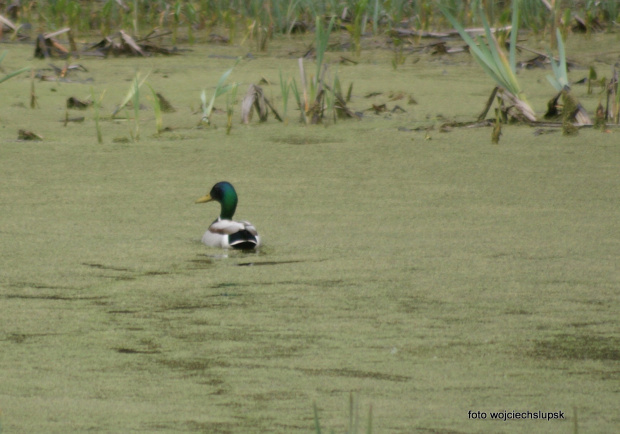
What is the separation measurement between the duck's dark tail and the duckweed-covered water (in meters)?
0.05

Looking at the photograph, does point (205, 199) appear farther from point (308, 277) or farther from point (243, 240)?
point (308, 277)

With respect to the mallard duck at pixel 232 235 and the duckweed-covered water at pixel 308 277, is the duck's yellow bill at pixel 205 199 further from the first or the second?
the mallard duck at pixel 232 235

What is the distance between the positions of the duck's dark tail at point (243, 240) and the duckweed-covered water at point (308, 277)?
5 cm

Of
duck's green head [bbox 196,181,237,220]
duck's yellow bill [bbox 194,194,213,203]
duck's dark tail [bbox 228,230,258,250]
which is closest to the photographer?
duck's dark tail [bbox 228,230,258,250]

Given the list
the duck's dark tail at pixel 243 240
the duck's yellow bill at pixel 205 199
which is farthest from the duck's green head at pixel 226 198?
the duck's dark tail at pixel 243 240

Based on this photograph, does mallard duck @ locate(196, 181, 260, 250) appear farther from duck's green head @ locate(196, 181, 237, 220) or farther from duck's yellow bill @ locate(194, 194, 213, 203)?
duck's yellow bill @ locate(194, 194, 213, 203)

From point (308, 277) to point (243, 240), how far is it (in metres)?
0.30

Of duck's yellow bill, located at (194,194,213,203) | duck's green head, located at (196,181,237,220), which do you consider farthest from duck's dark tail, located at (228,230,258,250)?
duck's yellow bill, located at (194,194,213,203)

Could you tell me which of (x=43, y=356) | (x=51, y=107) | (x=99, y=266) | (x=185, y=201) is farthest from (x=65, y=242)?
(x=51, y=107)

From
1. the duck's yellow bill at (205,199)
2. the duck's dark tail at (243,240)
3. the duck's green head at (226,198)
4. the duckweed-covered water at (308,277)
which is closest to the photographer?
the duckweed-covered water at (308,277)

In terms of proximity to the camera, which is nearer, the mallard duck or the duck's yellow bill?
the mallard duck

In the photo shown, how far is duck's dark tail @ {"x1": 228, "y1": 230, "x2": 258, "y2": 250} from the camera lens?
2.75 metres

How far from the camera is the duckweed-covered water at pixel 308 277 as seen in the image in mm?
1697

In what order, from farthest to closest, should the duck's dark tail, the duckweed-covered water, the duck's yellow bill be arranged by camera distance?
the duck's yellow bill
the duck's dark tail
the duckweed-covered water
